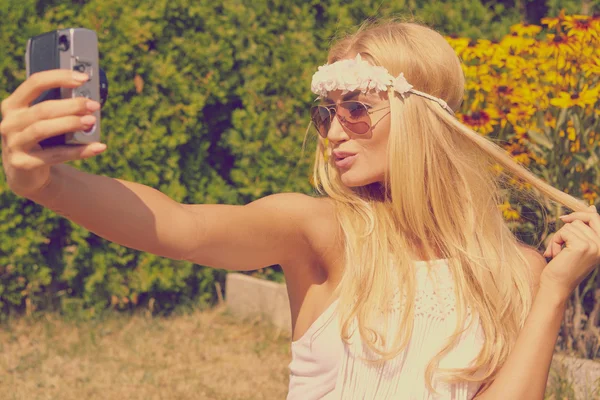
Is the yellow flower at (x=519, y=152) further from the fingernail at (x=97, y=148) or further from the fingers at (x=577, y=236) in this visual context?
the fingernail at (x=97, y=148)

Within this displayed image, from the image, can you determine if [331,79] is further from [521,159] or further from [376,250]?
[521,159]

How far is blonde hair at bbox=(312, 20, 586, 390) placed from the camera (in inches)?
96.5

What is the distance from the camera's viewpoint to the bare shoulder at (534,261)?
2.70 meters

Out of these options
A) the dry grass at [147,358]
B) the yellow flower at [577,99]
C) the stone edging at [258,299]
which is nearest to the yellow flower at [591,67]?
the yellow flower at [577,99]

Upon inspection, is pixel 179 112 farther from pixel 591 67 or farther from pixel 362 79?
pixel 362 79

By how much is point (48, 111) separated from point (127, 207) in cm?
45

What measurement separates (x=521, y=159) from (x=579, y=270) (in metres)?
2.07

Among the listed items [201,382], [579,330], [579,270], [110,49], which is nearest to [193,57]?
[110,49]

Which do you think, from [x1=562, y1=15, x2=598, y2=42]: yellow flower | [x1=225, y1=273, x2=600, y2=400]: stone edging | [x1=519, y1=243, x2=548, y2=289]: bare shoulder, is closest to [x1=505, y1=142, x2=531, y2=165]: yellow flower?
[x1=562, y1=15, x2=598, y2=42]: yellow flower

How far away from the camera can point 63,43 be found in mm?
1568

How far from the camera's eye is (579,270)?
2496 millimetres

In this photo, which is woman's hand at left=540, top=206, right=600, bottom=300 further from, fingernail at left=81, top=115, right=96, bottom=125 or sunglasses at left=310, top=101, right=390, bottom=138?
fingernail at left=81, top=115, right=96, bottom=125

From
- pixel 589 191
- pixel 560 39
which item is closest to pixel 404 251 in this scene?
pixel 589 191

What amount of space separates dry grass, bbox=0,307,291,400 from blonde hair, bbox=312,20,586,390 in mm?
2382
